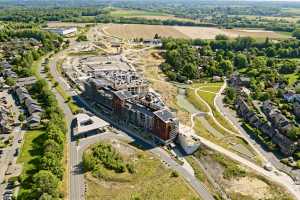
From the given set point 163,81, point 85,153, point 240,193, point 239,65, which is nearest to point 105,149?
point 85,153

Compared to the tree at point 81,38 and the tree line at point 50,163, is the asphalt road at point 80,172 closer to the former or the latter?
the tree line at point 50,163

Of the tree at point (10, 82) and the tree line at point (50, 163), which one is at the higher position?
the tree at point (10, 82)

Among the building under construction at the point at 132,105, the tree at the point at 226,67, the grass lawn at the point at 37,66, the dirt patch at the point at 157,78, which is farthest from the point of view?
the tree at the point at 226,67

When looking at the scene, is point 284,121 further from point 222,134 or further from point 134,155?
point 134,155

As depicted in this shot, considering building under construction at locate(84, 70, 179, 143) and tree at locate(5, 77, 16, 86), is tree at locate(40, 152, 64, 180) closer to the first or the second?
building under construction at locate(84, 70, 179, 143)

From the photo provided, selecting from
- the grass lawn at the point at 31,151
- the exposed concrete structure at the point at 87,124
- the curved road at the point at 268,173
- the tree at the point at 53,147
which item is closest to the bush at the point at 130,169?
the tree at the point at 53,147

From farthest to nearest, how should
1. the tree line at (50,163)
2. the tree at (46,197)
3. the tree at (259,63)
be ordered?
1. the tree at (259,63)
2. the tree line at (50,163)
3. the tree at (46,197)

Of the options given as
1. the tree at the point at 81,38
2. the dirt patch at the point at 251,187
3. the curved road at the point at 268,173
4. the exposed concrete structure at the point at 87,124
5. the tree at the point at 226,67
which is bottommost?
the dirt patch at the point at 251,187

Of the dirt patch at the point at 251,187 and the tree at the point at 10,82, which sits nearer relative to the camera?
the dirt patch at the point at 251,187
